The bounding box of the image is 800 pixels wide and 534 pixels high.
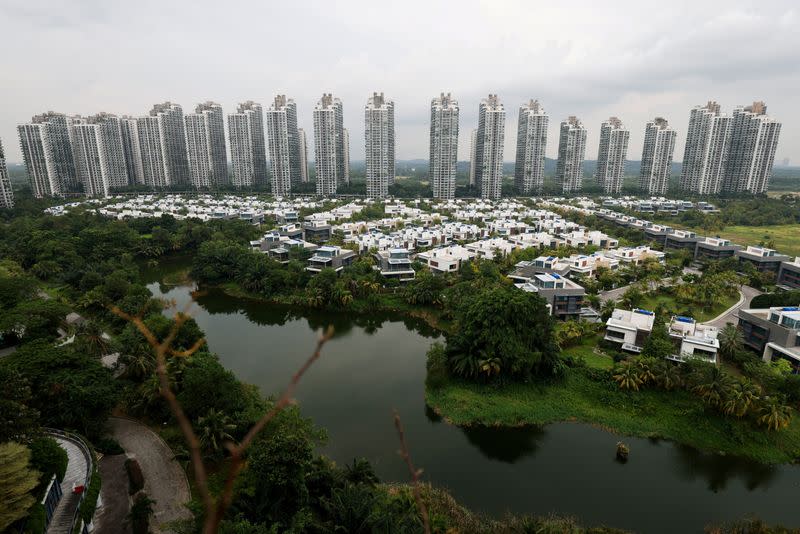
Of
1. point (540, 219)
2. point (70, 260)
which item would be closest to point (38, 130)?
point (70, 260)

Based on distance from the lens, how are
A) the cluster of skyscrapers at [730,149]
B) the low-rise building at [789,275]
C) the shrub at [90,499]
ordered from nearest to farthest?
the shrub at [90,499] < the low-rise building at [789,275] < the cluster of skyscrapers at [730,149]

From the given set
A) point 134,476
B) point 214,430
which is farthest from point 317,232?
point 134,476

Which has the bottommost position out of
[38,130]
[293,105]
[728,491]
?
[728,491]

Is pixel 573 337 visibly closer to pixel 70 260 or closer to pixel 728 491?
pixel 728 491

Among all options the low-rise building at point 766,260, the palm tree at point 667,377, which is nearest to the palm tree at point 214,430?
the palm tree at point 667,377

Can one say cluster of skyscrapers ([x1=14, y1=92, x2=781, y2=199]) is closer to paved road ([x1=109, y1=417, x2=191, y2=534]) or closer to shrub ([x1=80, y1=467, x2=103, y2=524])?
paved road ([x1=109, y1=417, x2=191, y2=534])

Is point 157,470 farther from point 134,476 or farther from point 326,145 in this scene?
point 326,145

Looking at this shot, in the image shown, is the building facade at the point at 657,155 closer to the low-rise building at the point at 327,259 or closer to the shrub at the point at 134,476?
the low-rise building at the point at 327,259
